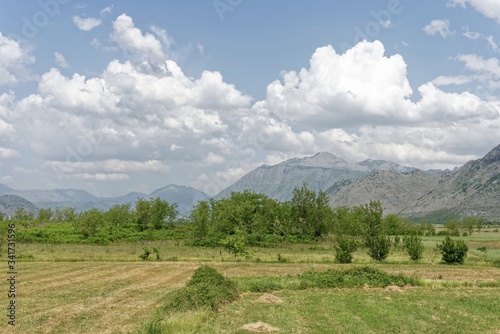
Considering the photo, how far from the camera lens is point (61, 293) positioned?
32.1 meters

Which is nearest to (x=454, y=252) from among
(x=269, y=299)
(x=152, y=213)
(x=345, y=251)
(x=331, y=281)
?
(x=345, y=251)

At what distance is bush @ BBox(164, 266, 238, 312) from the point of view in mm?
23969

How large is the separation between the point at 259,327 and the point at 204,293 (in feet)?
18.6

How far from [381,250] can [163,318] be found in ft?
131

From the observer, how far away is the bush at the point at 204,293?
78.6 feet

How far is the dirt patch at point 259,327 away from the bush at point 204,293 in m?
3.82

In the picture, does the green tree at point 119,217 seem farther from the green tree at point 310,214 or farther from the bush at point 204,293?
the bush at point 204,293

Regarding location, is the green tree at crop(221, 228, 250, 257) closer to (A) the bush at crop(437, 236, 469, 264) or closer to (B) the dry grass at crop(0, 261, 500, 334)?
(B) the dry grass at crop(0, 261, 500, 334)

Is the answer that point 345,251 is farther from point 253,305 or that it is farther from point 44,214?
point 44,214

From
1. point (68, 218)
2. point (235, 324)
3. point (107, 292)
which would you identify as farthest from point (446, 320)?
point (68, 218)

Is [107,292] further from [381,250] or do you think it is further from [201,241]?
[201,241]

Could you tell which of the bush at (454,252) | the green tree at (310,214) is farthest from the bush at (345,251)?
the green tree at (310,214)

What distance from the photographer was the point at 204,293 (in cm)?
A: 2570

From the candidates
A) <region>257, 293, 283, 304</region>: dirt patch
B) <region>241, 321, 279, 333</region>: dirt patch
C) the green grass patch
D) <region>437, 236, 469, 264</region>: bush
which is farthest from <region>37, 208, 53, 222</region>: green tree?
<region>241, 321, 279, 333</region>: dirt patch
